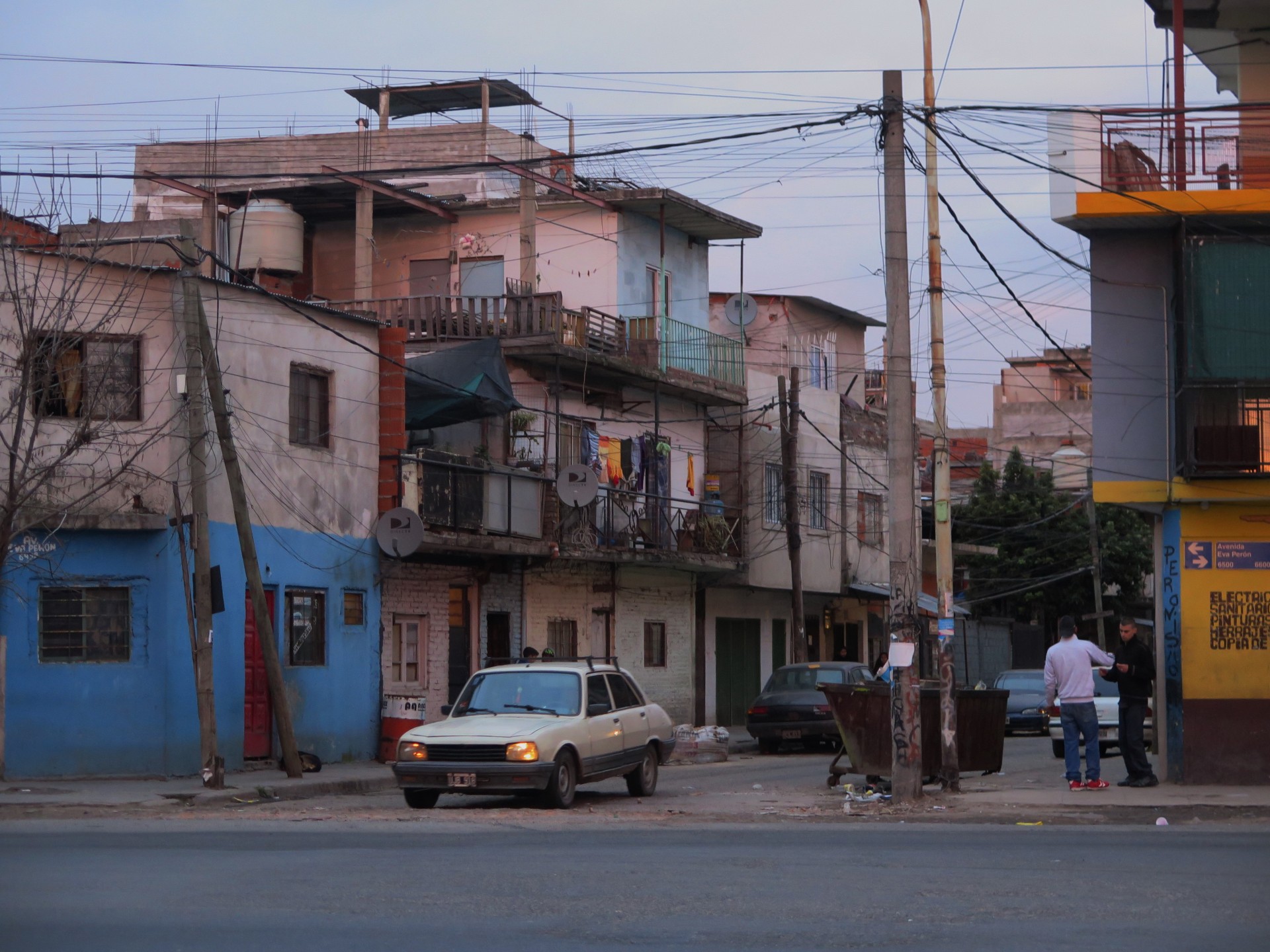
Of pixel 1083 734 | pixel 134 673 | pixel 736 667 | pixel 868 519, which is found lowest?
pixel 736 667

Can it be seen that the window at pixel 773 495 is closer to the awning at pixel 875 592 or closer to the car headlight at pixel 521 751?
the awning at pixel 875 592

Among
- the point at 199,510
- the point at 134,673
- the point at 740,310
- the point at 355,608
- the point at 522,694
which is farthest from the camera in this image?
the point at 740,310

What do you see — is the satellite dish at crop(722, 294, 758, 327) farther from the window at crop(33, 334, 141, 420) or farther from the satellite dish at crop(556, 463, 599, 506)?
the window at crop(33, 334, 141, 420)

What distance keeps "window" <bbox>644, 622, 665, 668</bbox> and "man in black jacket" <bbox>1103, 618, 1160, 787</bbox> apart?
16.9 m

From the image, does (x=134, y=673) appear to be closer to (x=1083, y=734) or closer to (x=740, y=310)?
(x=1083, y=734)

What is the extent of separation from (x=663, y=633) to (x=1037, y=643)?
786 inches

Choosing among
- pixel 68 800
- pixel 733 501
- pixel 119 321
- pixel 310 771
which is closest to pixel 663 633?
pixel 733 501

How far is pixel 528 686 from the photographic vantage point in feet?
56.7

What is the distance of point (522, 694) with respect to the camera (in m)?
17.2

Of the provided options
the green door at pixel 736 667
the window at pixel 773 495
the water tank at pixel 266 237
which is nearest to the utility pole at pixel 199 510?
the water tank at pixel 266 237

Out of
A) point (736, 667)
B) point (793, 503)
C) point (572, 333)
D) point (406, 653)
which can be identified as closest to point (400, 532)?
point (406, 653)

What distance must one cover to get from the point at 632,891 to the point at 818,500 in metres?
30.1

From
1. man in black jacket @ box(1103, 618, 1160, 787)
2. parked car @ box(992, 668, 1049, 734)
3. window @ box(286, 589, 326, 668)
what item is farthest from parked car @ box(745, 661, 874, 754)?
man in black jacket @ box(1103, 618, 1160, 787)

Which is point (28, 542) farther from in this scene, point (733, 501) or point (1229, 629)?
point (733, 501)
